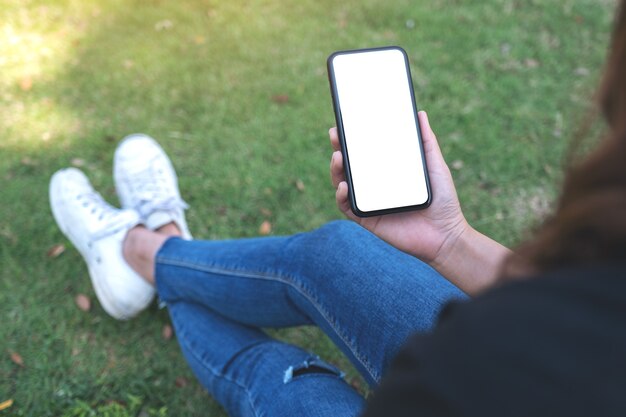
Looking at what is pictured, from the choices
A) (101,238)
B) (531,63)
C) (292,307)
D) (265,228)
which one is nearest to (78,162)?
(101,238)

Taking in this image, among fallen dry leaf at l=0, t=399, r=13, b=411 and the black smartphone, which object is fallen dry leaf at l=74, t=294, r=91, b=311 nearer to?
fallen dry leaf at l=0, t=399, r=13, b=411

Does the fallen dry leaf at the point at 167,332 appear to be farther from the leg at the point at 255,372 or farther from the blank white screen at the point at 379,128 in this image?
the blank white screen at the point at 379,128

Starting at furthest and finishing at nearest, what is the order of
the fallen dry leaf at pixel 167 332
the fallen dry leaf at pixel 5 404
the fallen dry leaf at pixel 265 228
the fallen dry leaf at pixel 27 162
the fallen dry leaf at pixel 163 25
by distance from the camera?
the fallen dry leaf at pixel 163 25 → the fallen dry leaf at pixel 27 162 → the fallen dry leaf at pixel 265 228 → the fallen dry leaf at pixel 167 332 → the fallen dry leaf at pixel 5 404

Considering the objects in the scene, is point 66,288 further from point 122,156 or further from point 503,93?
point 503,93

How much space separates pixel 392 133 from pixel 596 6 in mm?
3096

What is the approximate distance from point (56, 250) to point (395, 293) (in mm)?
1707

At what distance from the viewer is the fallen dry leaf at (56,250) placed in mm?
2375

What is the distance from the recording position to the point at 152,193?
2.35m

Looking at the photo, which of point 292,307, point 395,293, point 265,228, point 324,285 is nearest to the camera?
point 395,293

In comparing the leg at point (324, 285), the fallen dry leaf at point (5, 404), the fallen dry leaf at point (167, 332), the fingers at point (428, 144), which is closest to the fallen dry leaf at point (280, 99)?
the leg at point (324, 285)

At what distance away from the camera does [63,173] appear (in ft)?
8.05

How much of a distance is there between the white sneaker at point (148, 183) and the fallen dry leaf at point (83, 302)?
15.8 inches

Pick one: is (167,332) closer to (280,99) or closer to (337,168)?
(337,168)

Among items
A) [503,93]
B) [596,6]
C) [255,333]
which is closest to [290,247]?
[255,333]
